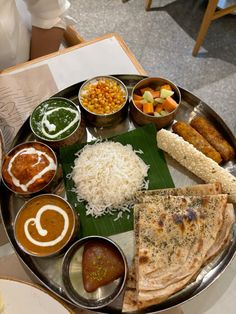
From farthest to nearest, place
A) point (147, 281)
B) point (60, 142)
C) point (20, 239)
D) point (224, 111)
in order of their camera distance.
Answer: point (224, 111)
point (60, 142)
point (20, 239)
point (147, 281)

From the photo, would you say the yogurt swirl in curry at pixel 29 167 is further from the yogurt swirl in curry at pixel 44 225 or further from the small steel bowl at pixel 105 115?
the small steel bowl at pixel 105 115

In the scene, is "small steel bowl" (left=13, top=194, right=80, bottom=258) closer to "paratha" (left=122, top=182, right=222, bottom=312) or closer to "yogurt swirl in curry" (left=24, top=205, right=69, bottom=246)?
"yogurt swirl in curry" (left=24, top=205, right=69, bottom=246)

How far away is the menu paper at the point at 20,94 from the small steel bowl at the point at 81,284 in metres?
0.79

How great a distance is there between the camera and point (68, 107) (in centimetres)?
199

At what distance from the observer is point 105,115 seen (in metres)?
1.91

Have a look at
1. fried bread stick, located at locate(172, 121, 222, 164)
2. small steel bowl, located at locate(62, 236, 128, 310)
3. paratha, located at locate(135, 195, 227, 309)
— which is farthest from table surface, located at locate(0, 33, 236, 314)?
small steel bowl, located at locate(62, 236, 128, 310)

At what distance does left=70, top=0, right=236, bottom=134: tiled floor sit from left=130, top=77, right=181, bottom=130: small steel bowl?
1.55 m

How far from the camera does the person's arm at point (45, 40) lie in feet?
7.75

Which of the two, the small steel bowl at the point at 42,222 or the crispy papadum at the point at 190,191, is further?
the crispy papadum at the point at 190,191

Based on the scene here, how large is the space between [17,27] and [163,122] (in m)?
1.18

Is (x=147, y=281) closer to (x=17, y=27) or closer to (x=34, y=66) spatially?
(x=34, y=66)

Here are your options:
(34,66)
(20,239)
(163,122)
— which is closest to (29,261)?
(20,239)

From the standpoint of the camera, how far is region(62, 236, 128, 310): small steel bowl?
1484 mm

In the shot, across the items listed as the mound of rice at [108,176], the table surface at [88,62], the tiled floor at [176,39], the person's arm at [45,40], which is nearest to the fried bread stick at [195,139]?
the mound of rice at [108,176]
